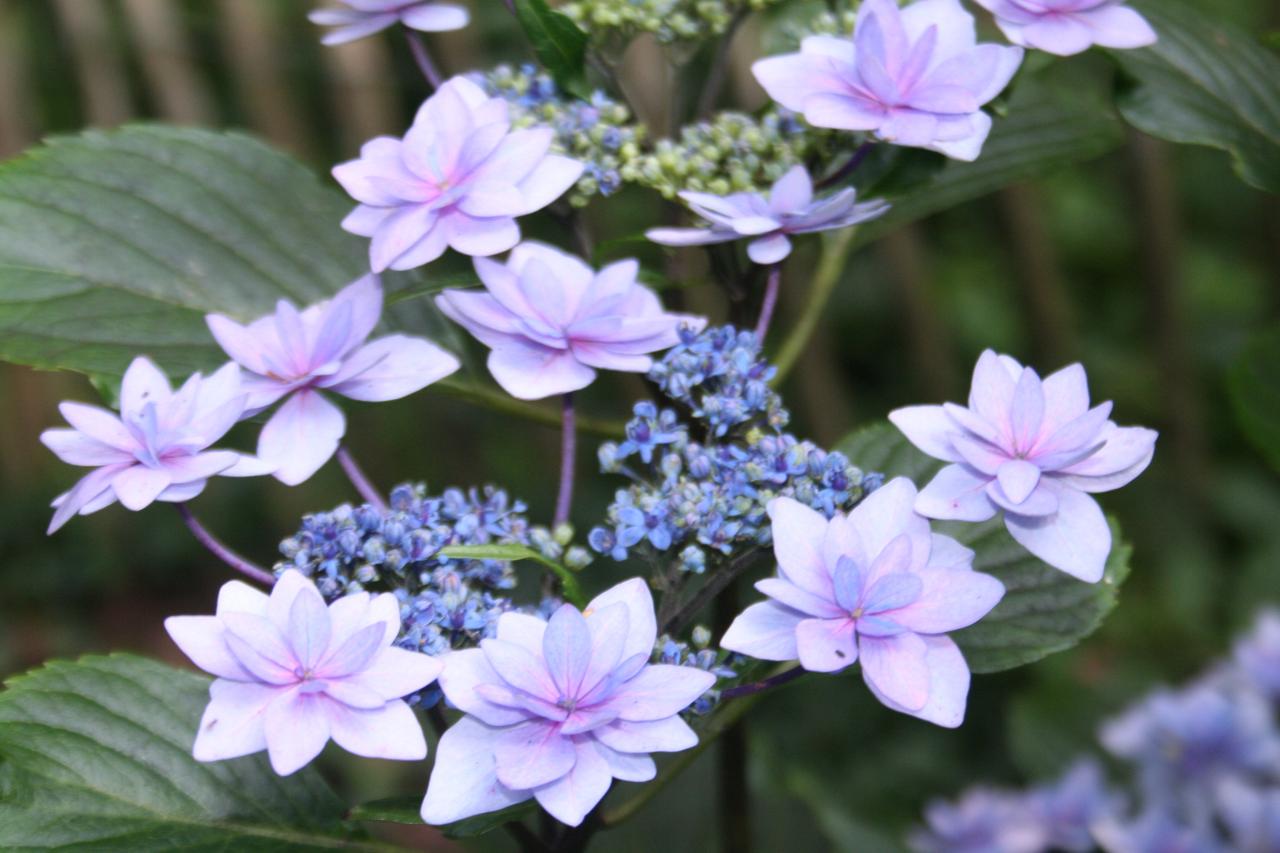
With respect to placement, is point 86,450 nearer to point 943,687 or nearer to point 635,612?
point 635,612

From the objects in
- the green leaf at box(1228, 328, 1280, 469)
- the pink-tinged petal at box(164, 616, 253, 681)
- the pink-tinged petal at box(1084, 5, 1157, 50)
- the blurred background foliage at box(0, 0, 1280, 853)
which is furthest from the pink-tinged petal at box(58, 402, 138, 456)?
the blurred background foliage at box(0, 0, 1280, 853)

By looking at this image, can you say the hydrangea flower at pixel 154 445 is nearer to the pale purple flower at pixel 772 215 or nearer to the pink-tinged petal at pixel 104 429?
the pink-tinged petal at pixel 104 429

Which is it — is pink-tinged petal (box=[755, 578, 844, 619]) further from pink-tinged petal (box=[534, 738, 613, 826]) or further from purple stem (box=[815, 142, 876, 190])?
purple stem (box=[815, 142, 876, 190])

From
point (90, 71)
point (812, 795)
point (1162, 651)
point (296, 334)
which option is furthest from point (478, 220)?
point (90, 71)

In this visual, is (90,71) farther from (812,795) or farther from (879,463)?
(879,463)

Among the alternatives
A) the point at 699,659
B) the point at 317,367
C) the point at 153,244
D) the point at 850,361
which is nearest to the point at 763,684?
the point at 699,659

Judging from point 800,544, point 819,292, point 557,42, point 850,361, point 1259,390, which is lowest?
point 850,361
